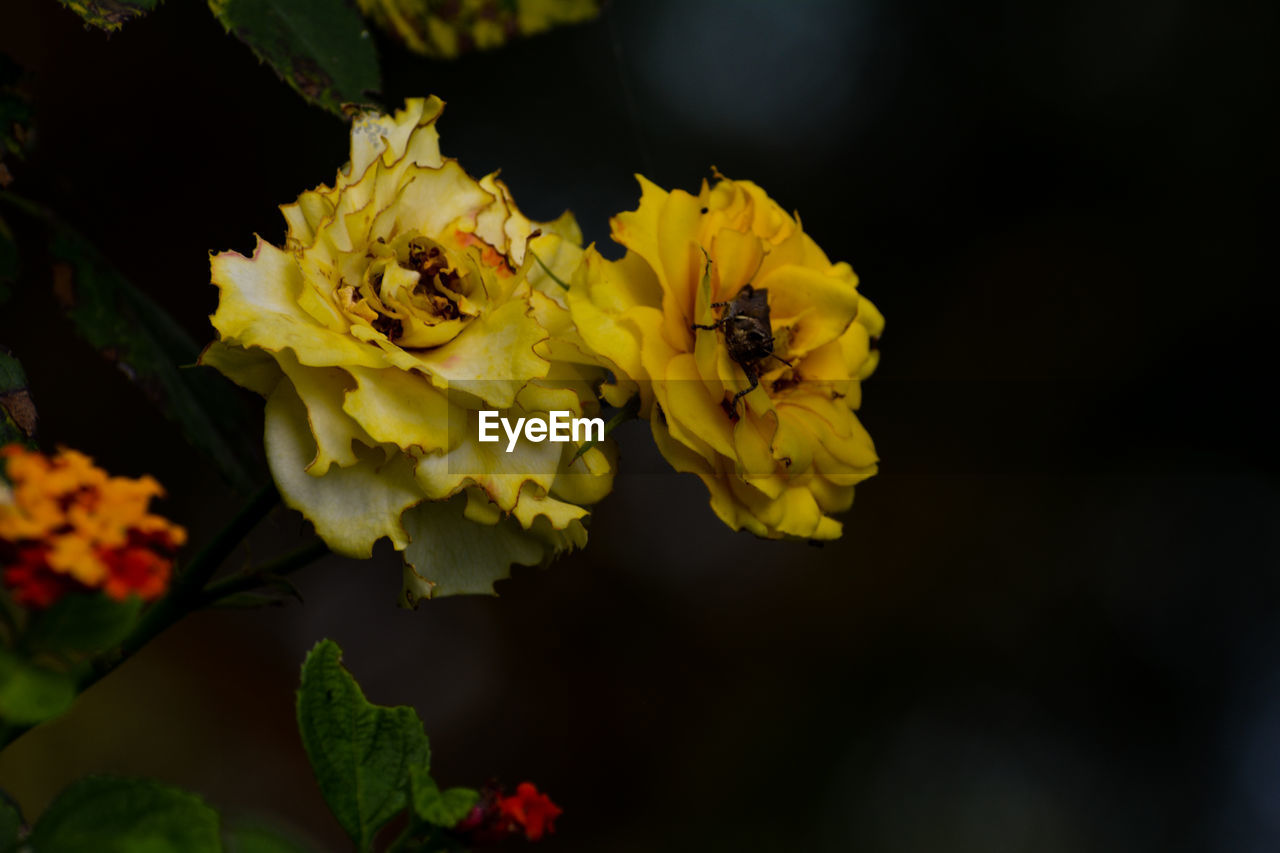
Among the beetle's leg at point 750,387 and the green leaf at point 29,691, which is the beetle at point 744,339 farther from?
the green leaf at point 29,691

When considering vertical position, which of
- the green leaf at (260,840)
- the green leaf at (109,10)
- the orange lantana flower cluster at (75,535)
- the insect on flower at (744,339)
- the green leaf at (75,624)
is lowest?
the green leaf at (260,840)

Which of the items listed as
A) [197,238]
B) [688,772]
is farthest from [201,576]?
[688,772]

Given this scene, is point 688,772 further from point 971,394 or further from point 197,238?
point 197,238

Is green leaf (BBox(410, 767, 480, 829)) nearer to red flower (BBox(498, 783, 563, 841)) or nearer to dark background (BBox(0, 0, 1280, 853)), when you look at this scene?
red flower (BBox(498, 783, 563, 841))

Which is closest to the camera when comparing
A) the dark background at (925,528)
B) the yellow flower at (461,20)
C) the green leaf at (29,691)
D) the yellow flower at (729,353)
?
the green leaf at (29,691)

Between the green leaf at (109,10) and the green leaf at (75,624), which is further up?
the green leaf at (109,10)

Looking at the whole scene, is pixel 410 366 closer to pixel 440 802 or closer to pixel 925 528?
pixel 440 802

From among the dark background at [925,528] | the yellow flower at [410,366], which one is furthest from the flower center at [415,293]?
the dark background at [925,528]
